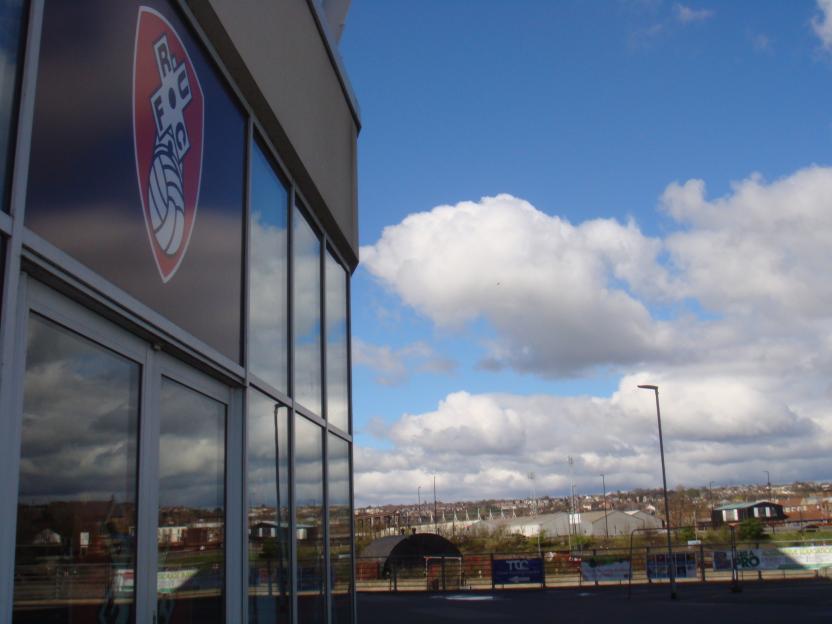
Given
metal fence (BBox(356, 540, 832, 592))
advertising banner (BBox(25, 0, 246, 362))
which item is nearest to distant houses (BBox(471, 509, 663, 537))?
metal fence (BBox(356, 540, 832, 592))

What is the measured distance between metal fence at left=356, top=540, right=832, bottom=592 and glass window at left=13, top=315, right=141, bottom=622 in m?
34.4

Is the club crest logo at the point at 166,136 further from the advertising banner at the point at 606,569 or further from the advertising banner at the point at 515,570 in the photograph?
the advertising banner at the point at 606,569

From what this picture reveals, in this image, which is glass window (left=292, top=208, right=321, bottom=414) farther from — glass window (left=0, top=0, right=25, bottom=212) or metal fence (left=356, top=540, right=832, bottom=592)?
metal fence (left=356, top=540, right=832, bottom=592)

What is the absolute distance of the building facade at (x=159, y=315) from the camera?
11.7 ft

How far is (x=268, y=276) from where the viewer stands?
7281mm

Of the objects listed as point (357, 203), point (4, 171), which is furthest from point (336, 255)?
point (4, 171)

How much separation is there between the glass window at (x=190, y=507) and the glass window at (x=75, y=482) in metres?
0.44

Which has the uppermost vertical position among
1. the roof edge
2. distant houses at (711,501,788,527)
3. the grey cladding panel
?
the roof edge

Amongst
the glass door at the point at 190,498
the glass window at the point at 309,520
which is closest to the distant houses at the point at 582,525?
the glass window at the point at 309,520

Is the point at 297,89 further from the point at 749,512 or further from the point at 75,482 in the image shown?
the point at 749,512

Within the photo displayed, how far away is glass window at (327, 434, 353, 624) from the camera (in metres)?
9.57

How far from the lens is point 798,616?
21719 millimetres

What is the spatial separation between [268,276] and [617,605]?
23140 mm

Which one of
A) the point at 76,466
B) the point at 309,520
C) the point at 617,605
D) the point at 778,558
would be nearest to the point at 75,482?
the point at 76,466
